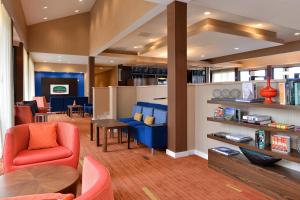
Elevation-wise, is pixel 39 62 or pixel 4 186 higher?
pixel 39 62

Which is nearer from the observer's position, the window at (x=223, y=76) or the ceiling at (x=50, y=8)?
the ceiling at (x=50, y=8)

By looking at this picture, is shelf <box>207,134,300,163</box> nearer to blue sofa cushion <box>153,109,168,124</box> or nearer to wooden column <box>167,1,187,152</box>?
wooden column <box>167,1,187,152</box>

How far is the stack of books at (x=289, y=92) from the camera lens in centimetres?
234

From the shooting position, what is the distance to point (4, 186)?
A: 1870mm

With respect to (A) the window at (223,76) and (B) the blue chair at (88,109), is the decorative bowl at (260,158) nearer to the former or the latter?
(B) the blue chair at (88,109)

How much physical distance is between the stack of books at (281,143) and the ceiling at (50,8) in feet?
25.4

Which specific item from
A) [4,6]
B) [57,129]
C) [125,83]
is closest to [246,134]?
[57,129]

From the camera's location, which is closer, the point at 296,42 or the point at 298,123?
the point at 298,123

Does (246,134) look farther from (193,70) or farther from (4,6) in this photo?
(193,70)

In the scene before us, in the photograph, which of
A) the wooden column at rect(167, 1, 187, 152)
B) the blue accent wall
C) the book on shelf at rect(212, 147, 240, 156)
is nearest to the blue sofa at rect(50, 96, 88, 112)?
the blue accent wall

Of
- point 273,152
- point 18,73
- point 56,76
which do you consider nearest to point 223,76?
point 56,76

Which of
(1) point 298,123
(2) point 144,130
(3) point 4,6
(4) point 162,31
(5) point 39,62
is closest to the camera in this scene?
(1) point 298,123

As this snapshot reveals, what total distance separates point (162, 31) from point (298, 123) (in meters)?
5.78

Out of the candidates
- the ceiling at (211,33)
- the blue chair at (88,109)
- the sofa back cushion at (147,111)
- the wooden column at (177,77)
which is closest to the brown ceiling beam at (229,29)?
the ceiling at (211,33)
